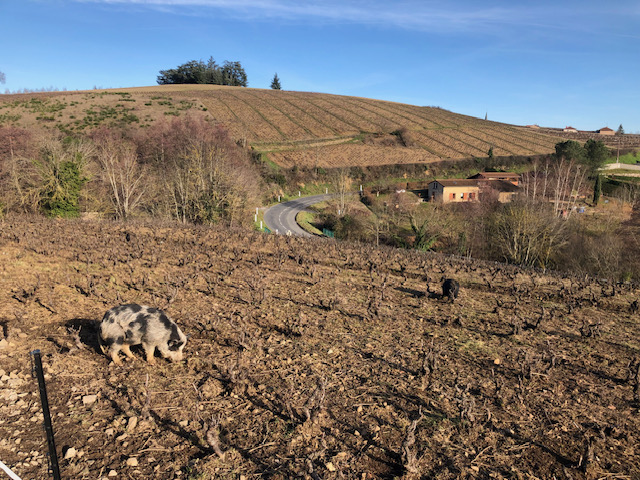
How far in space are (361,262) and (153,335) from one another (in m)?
9.92

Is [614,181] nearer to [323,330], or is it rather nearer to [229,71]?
[323,330]

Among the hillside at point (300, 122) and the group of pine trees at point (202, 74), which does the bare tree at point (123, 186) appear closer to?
the hillside at point (300, 122)

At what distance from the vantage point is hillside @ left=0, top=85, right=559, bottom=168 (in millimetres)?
66625

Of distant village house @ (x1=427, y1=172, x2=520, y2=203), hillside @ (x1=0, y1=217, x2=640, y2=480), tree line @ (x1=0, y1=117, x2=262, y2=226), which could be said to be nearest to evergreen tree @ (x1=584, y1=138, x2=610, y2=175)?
distant village house @ (x1=427, y1=172, x2=520, y2=203)

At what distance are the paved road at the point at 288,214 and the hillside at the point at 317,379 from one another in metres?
27.3

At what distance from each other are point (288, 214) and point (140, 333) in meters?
44.0

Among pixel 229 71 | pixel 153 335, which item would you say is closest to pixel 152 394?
pixel 153 335

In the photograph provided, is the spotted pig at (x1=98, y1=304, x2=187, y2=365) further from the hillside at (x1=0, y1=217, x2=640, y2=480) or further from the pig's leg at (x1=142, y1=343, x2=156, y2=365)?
the hillside at (x1=0, y1=217, x2=640, y2=480)

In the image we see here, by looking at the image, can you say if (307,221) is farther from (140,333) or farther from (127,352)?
(140,333)

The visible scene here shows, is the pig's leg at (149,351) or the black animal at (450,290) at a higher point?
the black animal at (450,290)

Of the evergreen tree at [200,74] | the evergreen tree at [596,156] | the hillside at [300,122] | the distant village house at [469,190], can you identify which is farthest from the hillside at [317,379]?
the evergreen tree at [200,74]

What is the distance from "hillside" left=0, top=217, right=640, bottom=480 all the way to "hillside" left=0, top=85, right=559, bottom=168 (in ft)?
188

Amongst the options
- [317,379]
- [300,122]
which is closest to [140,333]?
[317,379]

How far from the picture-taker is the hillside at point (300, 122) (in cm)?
6662
